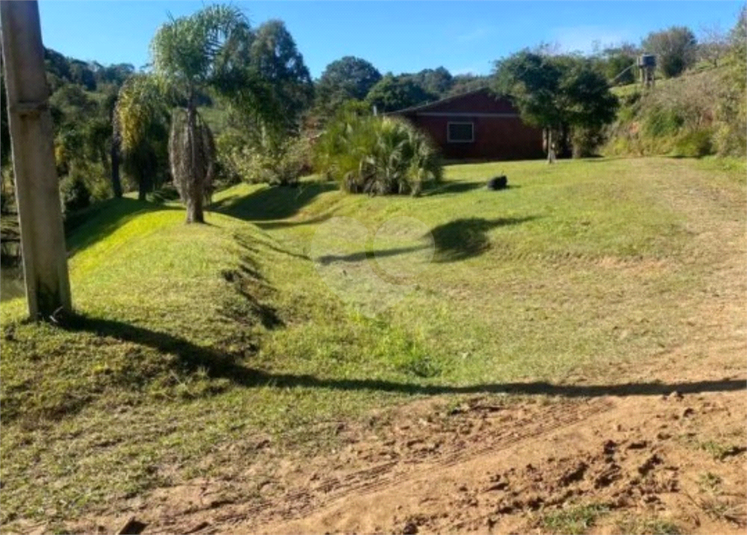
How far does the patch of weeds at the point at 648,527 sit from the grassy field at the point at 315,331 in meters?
1.90

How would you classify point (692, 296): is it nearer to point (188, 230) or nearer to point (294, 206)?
point (188, 230)

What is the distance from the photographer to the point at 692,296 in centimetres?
903

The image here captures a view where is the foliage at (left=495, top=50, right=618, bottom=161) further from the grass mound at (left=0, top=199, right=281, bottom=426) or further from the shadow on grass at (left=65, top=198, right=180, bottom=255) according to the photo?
the grass mound at (left=0, top=199, right=281, bottom=426)

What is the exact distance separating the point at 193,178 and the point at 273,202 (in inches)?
512

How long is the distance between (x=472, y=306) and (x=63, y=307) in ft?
17.3

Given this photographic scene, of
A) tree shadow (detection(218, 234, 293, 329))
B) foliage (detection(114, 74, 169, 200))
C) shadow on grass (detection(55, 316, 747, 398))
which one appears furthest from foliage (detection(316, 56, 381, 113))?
shadow on grass (detection(55, 316, 747, 398))

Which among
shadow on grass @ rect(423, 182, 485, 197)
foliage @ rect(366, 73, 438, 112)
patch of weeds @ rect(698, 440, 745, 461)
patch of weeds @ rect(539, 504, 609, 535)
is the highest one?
foliage @ rect(366, 73, 438, 112)

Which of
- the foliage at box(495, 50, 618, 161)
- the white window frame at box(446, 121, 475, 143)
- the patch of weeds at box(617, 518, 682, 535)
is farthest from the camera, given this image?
the white window frame at box(446, 121, 475, 143)

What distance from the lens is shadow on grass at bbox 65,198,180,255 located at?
25.2 m

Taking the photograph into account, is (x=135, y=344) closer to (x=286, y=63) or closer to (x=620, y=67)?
(x=620, y=67)

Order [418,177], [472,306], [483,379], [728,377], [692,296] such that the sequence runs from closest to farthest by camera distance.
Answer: [728,377] → [483,379] → [692,296] → [472,306] → [418,177]

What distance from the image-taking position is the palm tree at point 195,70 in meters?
16.2

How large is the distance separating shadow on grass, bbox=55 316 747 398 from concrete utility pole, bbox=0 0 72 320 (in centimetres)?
Answer: 34

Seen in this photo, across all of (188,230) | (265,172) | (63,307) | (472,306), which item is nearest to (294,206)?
(265,172)
